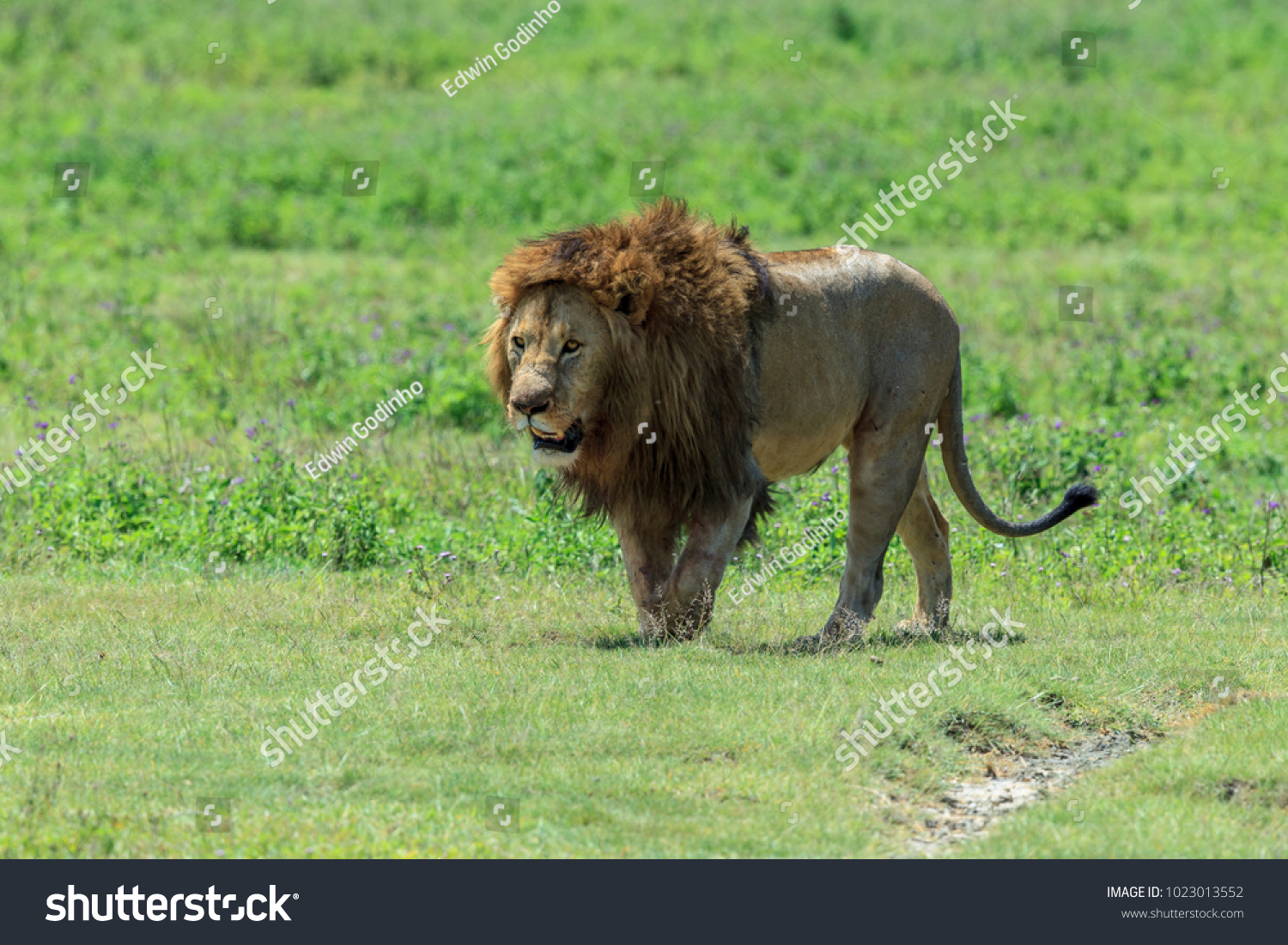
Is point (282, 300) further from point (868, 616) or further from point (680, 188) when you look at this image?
point (868, 616)

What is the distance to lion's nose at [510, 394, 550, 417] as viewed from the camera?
7312 millimetres

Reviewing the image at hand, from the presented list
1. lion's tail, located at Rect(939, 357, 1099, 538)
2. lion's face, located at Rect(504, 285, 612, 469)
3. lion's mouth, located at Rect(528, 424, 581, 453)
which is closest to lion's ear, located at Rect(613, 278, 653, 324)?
lion's face, located at Rect(504, 285, 612, 469)

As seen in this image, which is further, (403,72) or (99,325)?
(403,72)

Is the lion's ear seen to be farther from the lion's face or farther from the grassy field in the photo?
the grassy field

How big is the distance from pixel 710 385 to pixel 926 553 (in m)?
1.94

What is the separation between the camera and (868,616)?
862 centimetres

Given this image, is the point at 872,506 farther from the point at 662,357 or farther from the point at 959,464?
the point at 662,357

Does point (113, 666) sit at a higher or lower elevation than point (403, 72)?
lower

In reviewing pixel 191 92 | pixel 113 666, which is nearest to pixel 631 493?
pixel 113 666

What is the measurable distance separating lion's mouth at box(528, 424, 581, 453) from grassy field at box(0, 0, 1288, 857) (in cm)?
99

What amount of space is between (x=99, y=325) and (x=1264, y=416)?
9.96 meters

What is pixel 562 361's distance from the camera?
24.8 feet

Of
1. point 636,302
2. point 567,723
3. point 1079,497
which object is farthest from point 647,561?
point 1079,497

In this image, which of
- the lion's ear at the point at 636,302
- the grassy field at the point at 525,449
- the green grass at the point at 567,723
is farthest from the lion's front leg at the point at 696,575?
the lion's ear at the point at 636,302
